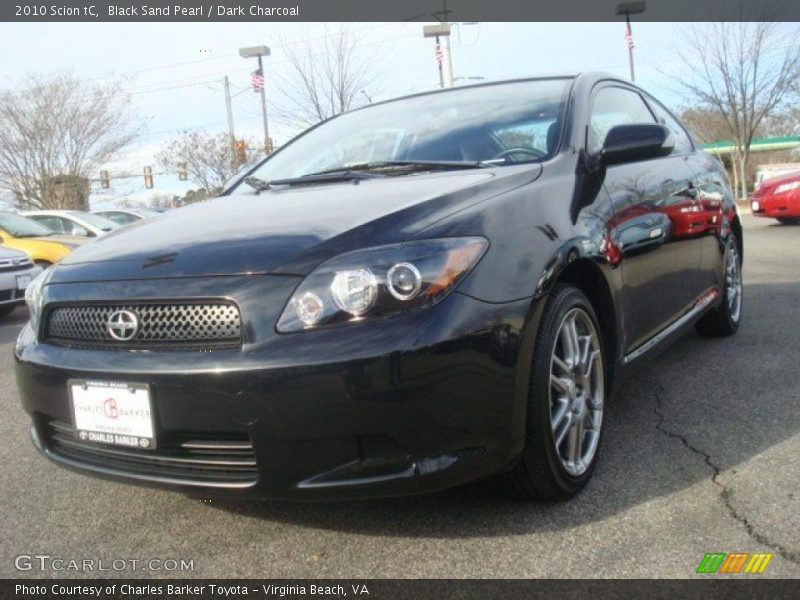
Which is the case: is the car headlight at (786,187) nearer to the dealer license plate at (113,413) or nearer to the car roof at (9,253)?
the car roof at (9,253)

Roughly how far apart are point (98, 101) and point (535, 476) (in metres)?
26.7

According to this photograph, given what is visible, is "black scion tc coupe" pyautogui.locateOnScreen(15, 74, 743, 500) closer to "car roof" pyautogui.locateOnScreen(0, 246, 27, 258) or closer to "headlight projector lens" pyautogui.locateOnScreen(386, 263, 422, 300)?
"headlight projector lens" pyautogui.locateOnScreen(386, 263, 422, 300)

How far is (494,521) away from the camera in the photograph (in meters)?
2.32

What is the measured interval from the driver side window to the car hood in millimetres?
572

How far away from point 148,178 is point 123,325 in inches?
1254

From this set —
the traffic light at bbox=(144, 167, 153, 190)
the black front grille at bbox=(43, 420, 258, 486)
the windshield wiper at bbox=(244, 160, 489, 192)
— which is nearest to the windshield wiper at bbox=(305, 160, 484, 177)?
the windshield wiper at bbox=(244, 160, 489, 192)

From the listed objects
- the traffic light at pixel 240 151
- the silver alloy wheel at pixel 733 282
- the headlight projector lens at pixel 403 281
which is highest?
the traffic light at pixel 240 151

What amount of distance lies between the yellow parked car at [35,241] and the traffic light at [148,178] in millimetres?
21747

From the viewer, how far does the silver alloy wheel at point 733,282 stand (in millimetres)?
4611

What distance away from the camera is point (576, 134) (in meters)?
2.96

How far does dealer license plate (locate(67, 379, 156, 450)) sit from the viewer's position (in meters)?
2.10

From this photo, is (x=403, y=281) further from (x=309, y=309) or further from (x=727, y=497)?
(x=727, y=497)

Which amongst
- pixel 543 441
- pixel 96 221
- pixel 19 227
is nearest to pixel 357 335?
pixel 543 441

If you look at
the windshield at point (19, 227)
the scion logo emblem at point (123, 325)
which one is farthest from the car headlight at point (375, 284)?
the windshield at point (19, 227)
